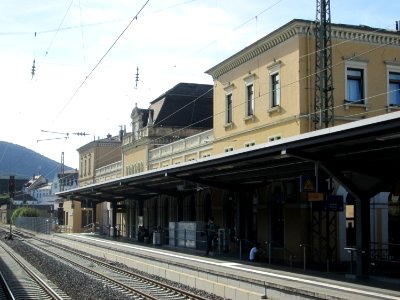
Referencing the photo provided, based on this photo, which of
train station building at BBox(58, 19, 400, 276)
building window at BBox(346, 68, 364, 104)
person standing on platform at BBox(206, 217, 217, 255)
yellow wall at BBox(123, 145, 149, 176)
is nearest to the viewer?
train station building at BBox(58, 19, 400, 276)

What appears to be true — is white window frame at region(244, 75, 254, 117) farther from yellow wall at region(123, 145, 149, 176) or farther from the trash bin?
yellow wall at region(123, 145, 149, 176)

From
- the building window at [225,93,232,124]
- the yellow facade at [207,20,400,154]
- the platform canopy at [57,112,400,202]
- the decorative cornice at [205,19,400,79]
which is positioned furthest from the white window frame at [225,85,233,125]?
the platform canopy at [57,112,400,202]

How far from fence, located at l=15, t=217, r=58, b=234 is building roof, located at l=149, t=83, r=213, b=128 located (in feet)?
47.5

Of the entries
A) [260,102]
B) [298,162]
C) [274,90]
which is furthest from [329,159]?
[260,102]

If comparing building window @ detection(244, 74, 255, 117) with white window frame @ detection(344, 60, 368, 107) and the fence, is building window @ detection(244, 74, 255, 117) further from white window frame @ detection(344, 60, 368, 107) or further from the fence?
the fence

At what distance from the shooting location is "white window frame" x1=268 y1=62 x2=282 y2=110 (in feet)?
88.7

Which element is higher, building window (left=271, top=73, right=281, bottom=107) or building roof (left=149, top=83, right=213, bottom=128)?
building roof (left=149, top=83, right=213, bottom=128)

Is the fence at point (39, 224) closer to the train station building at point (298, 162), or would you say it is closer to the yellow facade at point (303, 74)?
the train station building at point (298, 162)

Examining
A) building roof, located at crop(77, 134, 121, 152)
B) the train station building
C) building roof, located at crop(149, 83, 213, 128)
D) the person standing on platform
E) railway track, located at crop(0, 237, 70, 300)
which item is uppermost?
building roof, located at crop(149, 83, 213, 128)

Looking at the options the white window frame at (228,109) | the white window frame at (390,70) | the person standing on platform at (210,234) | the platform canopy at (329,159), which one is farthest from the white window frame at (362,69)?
the person standing on platform at (210,234)

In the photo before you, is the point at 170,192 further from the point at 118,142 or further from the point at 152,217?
the point at 118,142

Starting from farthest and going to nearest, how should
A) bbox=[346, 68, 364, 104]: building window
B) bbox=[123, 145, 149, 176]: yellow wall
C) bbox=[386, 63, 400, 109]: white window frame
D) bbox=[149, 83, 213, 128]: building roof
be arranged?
bbox=[123, 145, 149, 176]: yellow wall
bbox=[149, 83, 213, 128]: building roof
bbox=[386, 63, 400, 109]: white window frame
bbox=[346, 68, 364, 104]: building window

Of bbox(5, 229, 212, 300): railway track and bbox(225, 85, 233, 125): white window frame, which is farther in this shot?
bbox(225, 85, 233, 125): white window frame

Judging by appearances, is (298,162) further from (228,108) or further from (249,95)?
(228,108)
